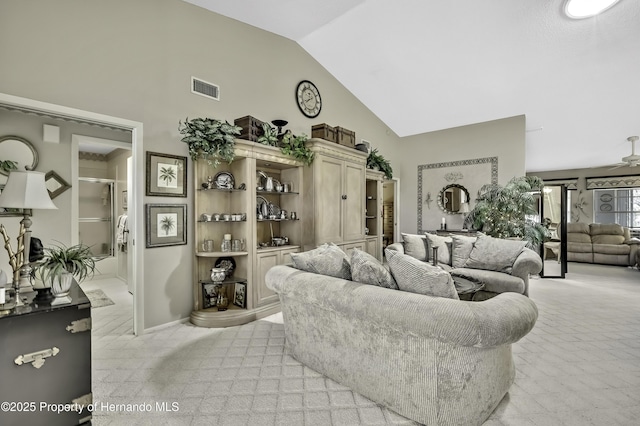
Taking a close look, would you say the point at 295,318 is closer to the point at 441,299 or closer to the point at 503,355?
the point at 441,299

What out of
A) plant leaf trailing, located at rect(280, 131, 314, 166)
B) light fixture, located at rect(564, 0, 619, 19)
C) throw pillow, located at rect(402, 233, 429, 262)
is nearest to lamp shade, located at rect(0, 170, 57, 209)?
plant leaf trailing, located at rect(280, 131, 314, 166)

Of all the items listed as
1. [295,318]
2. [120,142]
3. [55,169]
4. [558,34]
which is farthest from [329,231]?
[558,34]

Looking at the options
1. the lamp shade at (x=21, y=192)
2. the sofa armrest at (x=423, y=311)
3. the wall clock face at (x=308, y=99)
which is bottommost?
the sofa armrest at (x=423, y=311)

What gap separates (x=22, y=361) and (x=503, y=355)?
2496 mm

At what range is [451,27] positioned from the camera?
12.4 ft

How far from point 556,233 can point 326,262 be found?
19.2ft

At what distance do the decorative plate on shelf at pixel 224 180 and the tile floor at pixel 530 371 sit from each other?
1562mm

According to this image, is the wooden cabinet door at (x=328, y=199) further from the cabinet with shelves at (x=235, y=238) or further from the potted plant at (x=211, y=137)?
the potted plant at (x=211, y=137)

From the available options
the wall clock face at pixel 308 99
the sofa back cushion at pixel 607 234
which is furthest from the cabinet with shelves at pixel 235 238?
the sofa back cushion at pixel 607 234

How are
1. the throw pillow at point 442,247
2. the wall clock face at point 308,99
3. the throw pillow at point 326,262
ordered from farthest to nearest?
the wall clock face at point 308,99 < the throw pillow at point 442,247 < the throw pillow at point 326,262

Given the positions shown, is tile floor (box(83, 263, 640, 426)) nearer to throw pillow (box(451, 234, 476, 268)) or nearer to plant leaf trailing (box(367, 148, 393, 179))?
throw pillow (box(451, 234, 476, 268))

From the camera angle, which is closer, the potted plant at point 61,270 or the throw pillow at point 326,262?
the potted plant at point 61,270

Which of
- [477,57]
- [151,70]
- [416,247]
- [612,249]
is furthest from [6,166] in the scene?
[612,249]

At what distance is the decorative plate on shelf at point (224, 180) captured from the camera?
11.2ft
